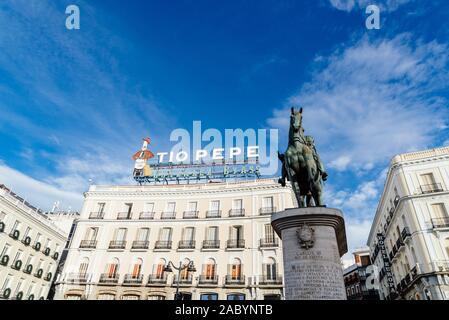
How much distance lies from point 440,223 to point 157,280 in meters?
28.9

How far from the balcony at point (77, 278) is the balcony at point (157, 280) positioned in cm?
776

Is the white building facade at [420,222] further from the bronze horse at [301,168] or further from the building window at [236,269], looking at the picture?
the bronze horse at [301,168]

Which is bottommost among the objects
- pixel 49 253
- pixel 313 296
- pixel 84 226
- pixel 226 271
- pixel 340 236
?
pixel 313 296

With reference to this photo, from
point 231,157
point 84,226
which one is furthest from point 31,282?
point 231,157

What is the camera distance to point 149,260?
110ft

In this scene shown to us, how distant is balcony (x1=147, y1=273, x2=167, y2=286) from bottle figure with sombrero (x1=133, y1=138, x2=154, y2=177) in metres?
14.3

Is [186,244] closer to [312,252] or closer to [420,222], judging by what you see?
[420,222]

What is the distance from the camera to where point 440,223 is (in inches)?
1035

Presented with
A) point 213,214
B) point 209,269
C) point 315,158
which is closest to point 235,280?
point 209,269

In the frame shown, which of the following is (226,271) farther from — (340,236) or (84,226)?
(340,236)

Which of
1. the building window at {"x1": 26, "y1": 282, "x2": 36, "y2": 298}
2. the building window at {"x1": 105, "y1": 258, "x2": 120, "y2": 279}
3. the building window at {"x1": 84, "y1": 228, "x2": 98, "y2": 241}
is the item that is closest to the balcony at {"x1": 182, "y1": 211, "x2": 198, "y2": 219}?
the building window at {"x1": 105, "y1": 258, "x2": 120, "y2": 279}

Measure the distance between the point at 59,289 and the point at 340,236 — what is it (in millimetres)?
35844

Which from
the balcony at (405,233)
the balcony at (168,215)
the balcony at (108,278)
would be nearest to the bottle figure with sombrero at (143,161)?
the balcony at (168,215)

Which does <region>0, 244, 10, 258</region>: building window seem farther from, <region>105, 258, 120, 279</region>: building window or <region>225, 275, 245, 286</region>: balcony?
<region>225, 275, 245, 286</region>: balcony
